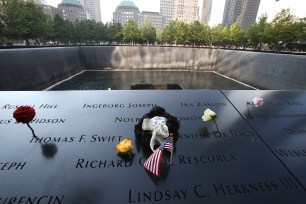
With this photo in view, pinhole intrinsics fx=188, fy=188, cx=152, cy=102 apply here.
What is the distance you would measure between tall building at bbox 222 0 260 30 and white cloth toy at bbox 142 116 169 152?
446 feet

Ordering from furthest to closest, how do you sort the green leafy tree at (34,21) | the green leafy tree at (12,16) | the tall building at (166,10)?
the tall building at (166,10) < the green leafy tree at (34,21) < the green leafy tree at (12,16)

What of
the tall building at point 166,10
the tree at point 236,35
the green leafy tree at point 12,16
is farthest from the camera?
the tall building at point 166,10

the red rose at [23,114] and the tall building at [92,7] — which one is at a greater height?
the tall building at [92,7]

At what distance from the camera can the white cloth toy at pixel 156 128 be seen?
6.76ft

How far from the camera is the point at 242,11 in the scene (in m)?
121

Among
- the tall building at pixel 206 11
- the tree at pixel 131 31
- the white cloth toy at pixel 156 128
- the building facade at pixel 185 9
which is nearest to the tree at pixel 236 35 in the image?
the tree at pixel 131 31

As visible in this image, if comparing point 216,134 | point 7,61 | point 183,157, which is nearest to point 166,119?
point 183,157

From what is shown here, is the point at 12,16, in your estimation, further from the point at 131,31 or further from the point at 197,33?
the point at 197,33

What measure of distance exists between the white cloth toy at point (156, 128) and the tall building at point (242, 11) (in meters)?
136

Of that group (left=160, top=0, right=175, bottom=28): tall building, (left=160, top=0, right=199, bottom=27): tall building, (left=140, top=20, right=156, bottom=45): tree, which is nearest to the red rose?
(left=140, top=20, right=156, bottom=45): tree

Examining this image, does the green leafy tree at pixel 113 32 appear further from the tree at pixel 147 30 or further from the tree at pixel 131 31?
the tree at pixel 147 30

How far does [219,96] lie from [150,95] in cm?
122

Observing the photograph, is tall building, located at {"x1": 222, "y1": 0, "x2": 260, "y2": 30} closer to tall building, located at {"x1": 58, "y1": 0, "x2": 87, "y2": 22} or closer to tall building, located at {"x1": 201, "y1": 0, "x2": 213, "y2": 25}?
tall building, located at {"x1": 201, "y1": 0, "x2": 213, "y2": 25}

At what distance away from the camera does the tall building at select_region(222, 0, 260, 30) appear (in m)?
119
